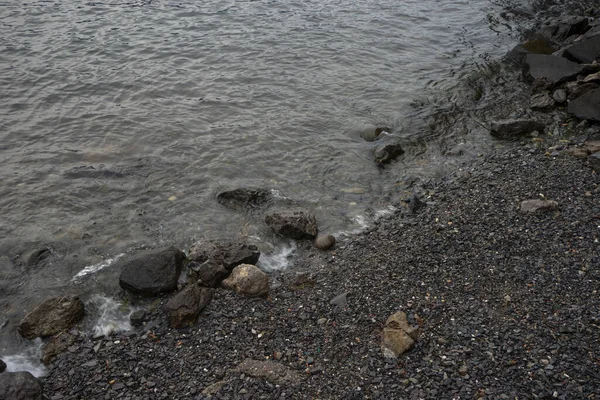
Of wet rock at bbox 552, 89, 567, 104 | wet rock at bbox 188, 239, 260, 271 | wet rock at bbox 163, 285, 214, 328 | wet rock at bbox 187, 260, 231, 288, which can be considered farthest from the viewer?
wet rock at bbox 552, 89, 567, 104

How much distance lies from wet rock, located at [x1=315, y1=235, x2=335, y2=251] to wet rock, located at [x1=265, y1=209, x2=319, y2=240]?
28 cm

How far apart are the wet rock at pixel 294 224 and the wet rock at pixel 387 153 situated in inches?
141

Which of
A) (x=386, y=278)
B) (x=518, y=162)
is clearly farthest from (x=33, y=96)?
(x=518, y=162)

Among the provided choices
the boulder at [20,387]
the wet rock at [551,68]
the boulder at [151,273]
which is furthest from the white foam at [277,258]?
the wet rock at [551,68]

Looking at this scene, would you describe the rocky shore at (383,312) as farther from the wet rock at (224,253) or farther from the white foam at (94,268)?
the white foam at (94,268)

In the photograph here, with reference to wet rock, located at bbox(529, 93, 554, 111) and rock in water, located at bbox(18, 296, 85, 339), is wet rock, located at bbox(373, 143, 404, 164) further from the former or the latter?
A: rock in water, located at bbox(18, 296, 85, 339)

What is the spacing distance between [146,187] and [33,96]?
683 centimetres

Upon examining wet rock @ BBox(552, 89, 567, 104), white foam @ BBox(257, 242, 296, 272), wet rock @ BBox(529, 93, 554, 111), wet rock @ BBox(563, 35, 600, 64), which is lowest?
white foam @ BBox(257, 242, 296, 272)

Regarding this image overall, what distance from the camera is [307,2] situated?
25500mm

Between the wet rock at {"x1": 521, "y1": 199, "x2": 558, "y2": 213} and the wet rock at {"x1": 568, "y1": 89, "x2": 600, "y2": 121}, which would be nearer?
the wet rock at {"x1": 521, "y1": 199, "x2": 558, "y2": 213}

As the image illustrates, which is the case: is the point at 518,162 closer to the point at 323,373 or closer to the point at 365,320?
the point at 365,320

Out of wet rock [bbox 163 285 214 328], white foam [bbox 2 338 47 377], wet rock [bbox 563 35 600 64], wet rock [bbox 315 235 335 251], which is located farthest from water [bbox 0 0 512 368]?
wet rock [bbox 563 35 600 64]

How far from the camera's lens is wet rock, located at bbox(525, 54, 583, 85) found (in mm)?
16172

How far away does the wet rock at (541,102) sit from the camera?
15.4 meters
